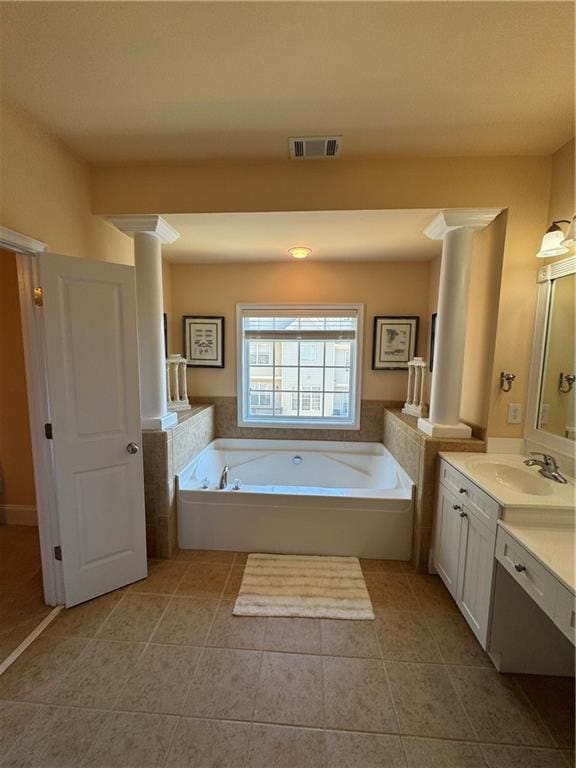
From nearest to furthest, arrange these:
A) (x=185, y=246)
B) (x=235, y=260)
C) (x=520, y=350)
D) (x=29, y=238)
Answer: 1. (x=29, y=238)
2. (x=520, y=350)
3. (x=185, y=246)
4. (x=235, y=260)

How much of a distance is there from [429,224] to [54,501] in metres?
2.98

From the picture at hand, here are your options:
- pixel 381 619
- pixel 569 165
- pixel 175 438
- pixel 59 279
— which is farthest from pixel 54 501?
pixel 569 165

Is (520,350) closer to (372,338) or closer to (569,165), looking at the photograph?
(569,165)

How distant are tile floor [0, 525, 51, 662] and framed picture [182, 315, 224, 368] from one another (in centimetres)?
205

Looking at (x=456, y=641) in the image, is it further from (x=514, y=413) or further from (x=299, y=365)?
(x=299, y=365)

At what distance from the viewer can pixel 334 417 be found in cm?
353

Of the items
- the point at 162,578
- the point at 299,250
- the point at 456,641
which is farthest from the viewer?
the point at 299,250

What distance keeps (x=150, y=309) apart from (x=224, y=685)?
2.16 meters

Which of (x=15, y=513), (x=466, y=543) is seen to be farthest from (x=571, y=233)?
(x=15, y=513)

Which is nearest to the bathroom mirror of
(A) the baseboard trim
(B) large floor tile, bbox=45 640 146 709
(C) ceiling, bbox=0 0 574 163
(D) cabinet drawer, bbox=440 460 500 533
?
(D) cabinet drawer, bbox=440 460 500 533

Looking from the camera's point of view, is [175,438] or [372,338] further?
[372,338]

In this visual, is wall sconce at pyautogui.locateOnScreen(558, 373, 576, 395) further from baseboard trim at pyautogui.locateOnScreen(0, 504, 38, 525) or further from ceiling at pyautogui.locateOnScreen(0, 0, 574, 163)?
baseboard trim at pyautogui.locateOnScreen(0, 504, 38, 525)

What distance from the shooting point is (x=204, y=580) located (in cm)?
209

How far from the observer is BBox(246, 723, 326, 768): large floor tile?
1152 mm
